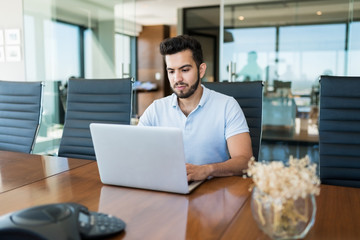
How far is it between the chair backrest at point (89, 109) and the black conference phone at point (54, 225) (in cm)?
130

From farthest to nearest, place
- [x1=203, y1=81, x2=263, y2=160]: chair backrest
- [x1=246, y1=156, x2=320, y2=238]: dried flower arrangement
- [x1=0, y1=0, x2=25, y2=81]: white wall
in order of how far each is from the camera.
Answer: [x1=0, y1=0, x2=25, y2=81]: white wall → [x1=203, y1=81, x2=263, y2=160]: chair backrest → [x1=246, y1=156, x2=320, y2=238]: dried flower arrangement

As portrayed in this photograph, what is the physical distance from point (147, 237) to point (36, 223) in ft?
0.84

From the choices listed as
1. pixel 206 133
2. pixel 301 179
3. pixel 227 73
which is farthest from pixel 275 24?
pixel 301 179

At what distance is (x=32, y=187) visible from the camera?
1218mm

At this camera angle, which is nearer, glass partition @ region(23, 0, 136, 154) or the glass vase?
the glass vase

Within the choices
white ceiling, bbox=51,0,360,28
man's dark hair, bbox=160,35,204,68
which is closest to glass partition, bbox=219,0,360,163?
white ceiling, bbox=51,0,360,28

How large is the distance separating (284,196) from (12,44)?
4.69 meters

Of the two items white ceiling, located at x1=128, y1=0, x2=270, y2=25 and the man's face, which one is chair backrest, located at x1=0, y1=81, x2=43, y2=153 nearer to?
the man's face

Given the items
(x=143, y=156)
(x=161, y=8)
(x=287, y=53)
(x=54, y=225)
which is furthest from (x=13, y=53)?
(x=54, y=225)

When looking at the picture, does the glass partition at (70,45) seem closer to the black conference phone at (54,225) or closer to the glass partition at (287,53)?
the glass partition at (287,53)

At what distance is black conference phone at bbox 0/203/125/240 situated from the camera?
0.69 metres

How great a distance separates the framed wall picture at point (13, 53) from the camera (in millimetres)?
4534

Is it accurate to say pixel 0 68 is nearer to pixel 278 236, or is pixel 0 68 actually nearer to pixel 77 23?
pixel 77 23

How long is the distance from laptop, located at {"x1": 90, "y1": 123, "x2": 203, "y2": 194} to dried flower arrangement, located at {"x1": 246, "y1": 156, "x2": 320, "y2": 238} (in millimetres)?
358
